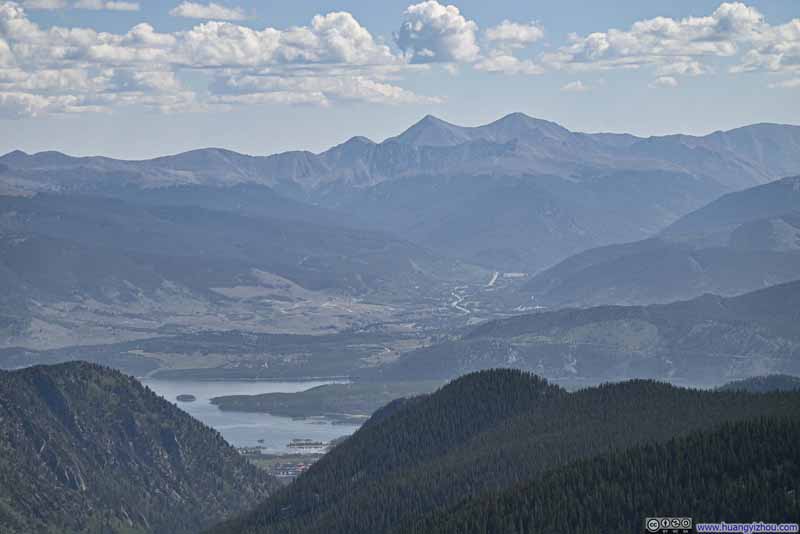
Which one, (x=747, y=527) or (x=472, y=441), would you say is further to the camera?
(x=472, y=441)

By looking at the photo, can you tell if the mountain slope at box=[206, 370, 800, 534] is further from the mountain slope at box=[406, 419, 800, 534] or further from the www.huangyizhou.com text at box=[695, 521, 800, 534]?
the www.huangyizhou.com text at box=[695, 521, 800, 534]

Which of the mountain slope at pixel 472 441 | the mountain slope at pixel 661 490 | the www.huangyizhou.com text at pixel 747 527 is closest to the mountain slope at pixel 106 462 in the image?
the mountain slope at pixel 472 441

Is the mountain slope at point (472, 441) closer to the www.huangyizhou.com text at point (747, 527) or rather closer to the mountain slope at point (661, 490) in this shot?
the mountain slope at point (661, 490)

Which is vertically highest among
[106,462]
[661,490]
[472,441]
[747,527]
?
[747,527]

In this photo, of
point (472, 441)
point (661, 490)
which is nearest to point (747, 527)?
point (661, 490)

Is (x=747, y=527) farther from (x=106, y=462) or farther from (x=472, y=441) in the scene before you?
(x=106, y=462)

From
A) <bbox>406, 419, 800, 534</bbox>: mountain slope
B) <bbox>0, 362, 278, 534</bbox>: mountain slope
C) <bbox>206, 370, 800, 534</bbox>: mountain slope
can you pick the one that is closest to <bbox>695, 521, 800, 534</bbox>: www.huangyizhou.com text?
<bbox>406, 419, 800, 534</bbox>: mountain slope
